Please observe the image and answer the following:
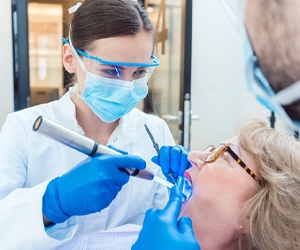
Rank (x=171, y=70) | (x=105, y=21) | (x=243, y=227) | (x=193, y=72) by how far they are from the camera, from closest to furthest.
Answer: (x=243, y=227) < (x=105, y=21) < (x=193, y=72) < (x=171, y=70)

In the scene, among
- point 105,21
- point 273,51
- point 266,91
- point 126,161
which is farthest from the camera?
point 266,91

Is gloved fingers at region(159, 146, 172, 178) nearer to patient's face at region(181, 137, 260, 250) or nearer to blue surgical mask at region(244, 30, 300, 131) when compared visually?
patient's face at region(181, 137, 260, 250)

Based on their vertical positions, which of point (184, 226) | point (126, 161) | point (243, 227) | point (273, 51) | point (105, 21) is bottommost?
point (243, 227)

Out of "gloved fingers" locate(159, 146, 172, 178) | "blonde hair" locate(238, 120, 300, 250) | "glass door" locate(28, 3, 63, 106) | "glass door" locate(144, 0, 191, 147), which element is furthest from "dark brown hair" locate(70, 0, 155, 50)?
"glass door" locate(28, 3, 63, 106)

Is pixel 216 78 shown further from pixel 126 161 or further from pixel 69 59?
pixel 126 161

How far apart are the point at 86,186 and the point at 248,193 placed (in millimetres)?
463

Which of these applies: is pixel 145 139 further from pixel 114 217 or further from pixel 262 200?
pixel 262 200

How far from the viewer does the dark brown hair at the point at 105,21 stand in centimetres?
118

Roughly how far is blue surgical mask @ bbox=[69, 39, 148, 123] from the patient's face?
0.38m

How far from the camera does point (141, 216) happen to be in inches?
53.4

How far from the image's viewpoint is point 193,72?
253 cm

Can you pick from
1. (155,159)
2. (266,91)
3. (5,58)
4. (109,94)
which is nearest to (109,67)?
(109,94)

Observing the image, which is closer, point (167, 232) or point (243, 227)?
point (167, 232)

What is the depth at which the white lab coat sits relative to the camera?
3.18 ft
